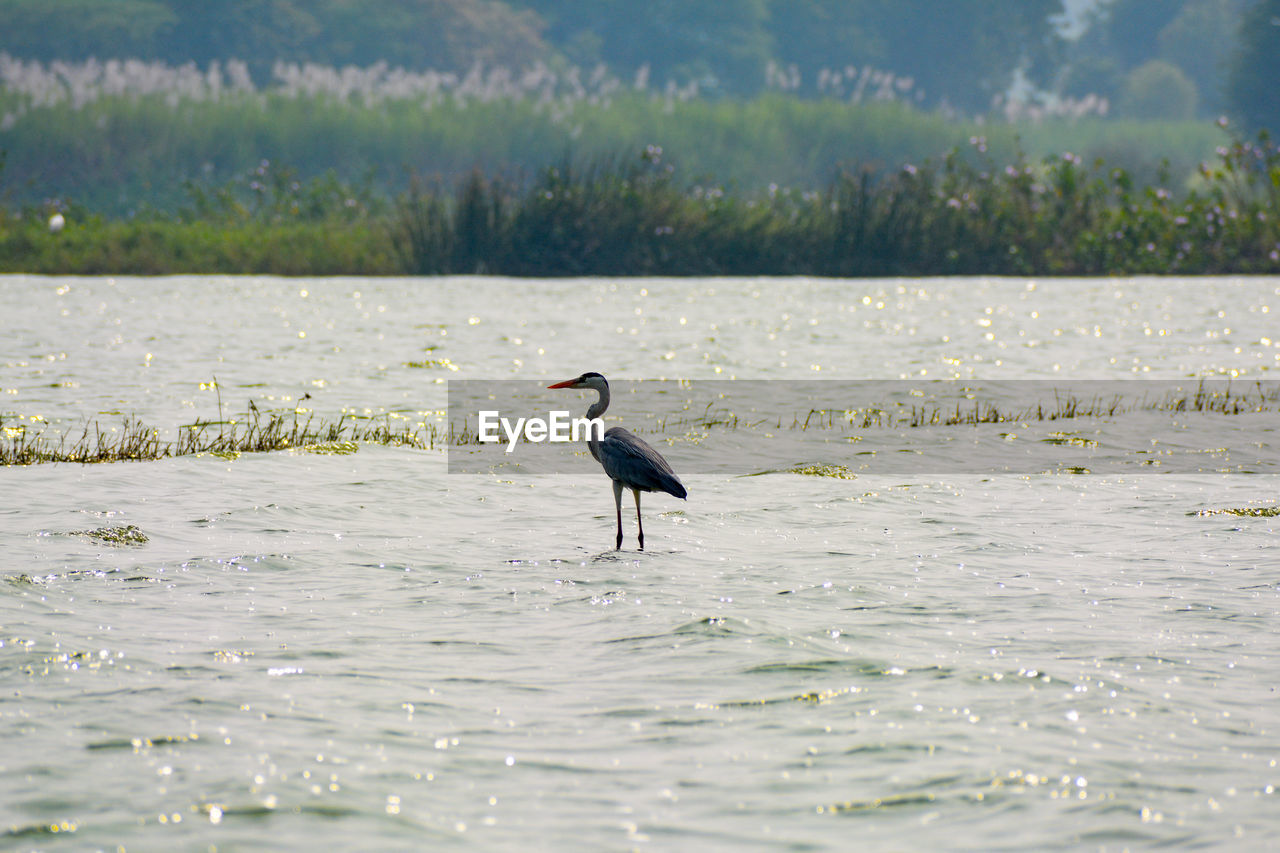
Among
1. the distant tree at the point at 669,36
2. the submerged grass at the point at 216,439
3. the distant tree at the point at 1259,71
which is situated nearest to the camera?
the submerged grass at the point at 216,439

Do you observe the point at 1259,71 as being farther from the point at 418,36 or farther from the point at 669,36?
the point at 418,36

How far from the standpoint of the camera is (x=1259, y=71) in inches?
1917

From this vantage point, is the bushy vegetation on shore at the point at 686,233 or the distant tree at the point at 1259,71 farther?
the distant tree at the point at 1259,71

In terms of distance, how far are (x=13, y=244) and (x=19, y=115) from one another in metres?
6.67

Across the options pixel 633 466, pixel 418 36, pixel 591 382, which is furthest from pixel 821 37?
pixel 633 466

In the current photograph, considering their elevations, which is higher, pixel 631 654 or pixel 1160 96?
pixel 1160 96

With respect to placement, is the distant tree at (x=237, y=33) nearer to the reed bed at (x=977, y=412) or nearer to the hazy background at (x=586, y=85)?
the hazy background at (x=586, y=85)

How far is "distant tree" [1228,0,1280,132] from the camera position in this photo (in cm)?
4816

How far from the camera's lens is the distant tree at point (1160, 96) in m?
62.6

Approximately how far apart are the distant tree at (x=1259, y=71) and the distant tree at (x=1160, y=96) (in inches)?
484

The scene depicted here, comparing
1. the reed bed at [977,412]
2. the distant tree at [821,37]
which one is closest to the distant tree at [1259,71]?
the distant tree at [821,37]

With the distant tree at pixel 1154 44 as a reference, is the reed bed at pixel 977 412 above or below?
below

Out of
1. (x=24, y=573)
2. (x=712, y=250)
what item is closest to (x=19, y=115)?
(x=712, y=250)

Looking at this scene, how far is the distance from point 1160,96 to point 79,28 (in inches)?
1615
